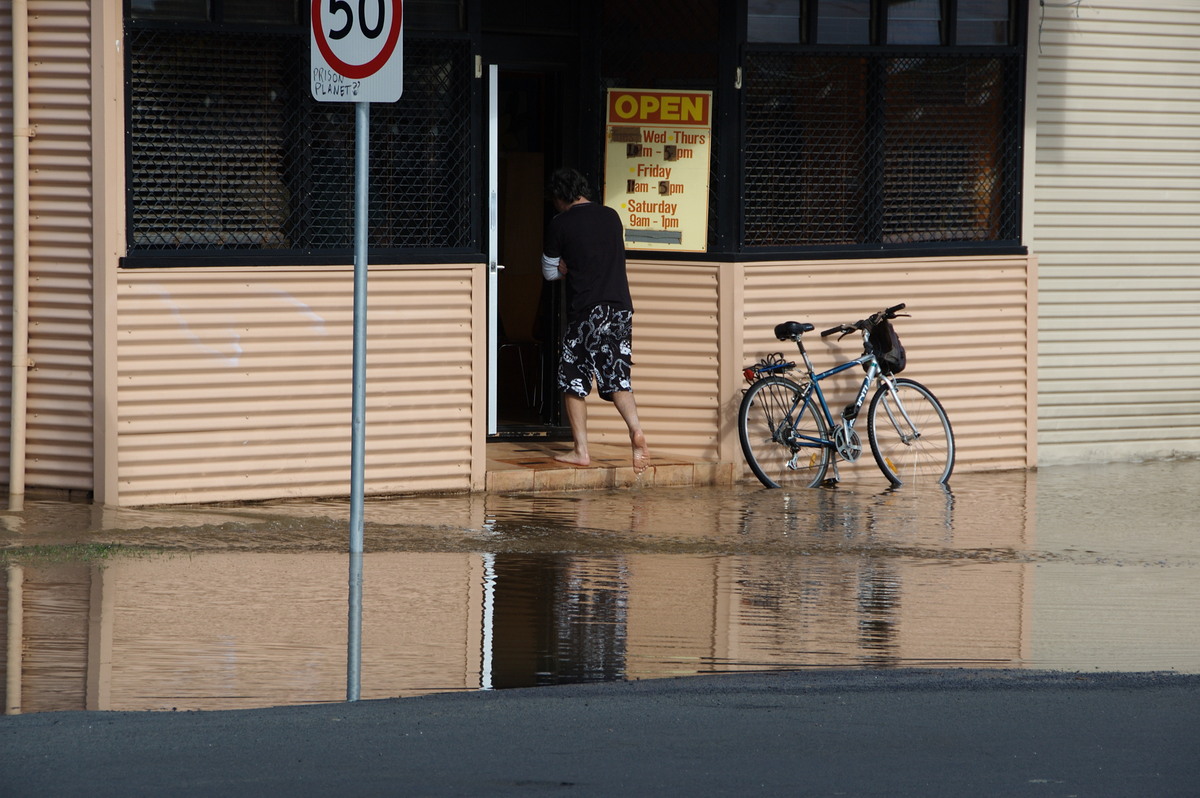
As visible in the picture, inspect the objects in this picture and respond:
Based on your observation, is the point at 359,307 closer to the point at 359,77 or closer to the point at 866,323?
the point at 359,77

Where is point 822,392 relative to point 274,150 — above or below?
below

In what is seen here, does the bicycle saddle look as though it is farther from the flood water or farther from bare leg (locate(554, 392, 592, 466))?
bare leg (locate(554, 392, 592, 466))

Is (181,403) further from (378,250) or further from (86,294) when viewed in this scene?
(378,250)

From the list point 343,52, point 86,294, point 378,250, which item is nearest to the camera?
point 343,52

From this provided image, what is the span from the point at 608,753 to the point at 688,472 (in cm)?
638

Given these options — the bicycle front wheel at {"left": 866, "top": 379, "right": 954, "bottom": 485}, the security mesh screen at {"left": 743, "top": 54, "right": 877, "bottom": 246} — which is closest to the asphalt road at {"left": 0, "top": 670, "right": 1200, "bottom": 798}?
the bicycle front wheel at {"left": 866, "top": 379, "right": 954, "bottom": 485}

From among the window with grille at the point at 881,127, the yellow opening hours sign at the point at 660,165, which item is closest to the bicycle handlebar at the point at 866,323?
the window with grille at the point at 881,127

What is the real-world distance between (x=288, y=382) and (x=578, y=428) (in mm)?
1980

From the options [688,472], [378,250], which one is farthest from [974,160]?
[378,250]

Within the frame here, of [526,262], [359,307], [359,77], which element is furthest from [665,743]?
[526,262]

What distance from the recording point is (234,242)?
10992 mm

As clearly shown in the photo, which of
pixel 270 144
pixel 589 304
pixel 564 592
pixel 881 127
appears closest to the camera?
pixel 564 592

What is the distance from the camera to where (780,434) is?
40.1 ft

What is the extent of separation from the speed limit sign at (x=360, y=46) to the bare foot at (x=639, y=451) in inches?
197
